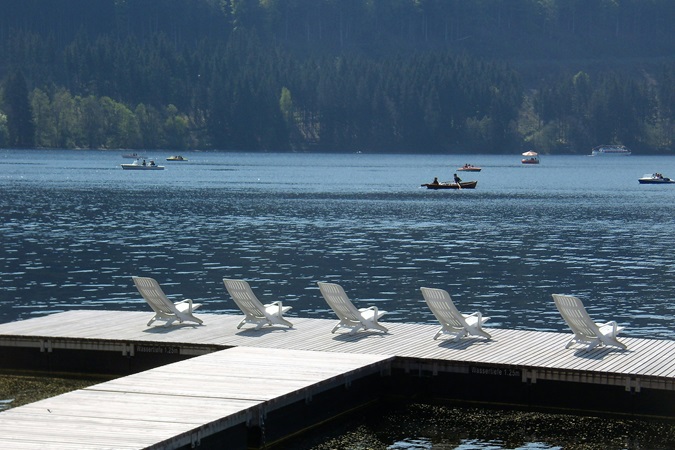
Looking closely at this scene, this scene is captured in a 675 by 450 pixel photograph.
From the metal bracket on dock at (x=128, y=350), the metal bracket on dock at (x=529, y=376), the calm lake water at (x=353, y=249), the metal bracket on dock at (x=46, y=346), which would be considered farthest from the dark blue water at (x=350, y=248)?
the metal bracket on dock at (x=128, y=350)

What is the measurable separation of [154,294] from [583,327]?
30.6 feet

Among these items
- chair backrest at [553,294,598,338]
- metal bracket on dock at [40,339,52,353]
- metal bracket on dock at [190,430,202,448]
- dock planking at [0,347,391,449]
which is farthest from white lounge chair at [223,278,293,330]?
metal bracket on dock at [190,430,202,448]

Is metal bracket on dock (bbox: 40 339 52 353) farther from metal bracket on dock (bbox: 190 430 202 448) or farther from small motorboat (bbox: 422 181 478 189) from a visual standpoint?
small motorboat (bbox: 422 181 478 189)

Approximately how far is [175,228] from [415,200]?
39480 mm

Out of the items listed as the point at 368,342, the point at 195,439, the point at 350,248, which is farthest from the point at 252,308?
the point at 350,248

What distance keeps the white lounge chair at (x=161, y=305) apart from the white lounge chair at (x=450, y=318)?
571cm

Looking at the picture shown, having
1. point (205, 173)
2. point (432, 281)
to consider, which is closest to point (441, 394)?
point (432, 281)

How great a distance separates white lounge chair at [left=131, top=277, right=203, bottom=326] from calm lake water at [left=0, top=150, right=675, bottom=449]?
7.64 metres

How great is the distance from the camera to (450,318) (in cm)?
2555

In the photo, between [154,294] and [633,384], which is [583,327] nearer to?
[633,384]

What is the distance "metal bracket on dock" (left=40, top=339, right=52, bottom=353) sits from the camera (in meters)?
26.3

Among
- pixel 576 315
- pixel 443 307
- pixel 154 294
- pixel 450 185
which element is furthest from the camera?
pixel 450 185

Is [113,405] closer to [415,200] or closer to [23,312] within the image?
[23,312]

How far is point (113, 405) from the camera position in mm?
19531
